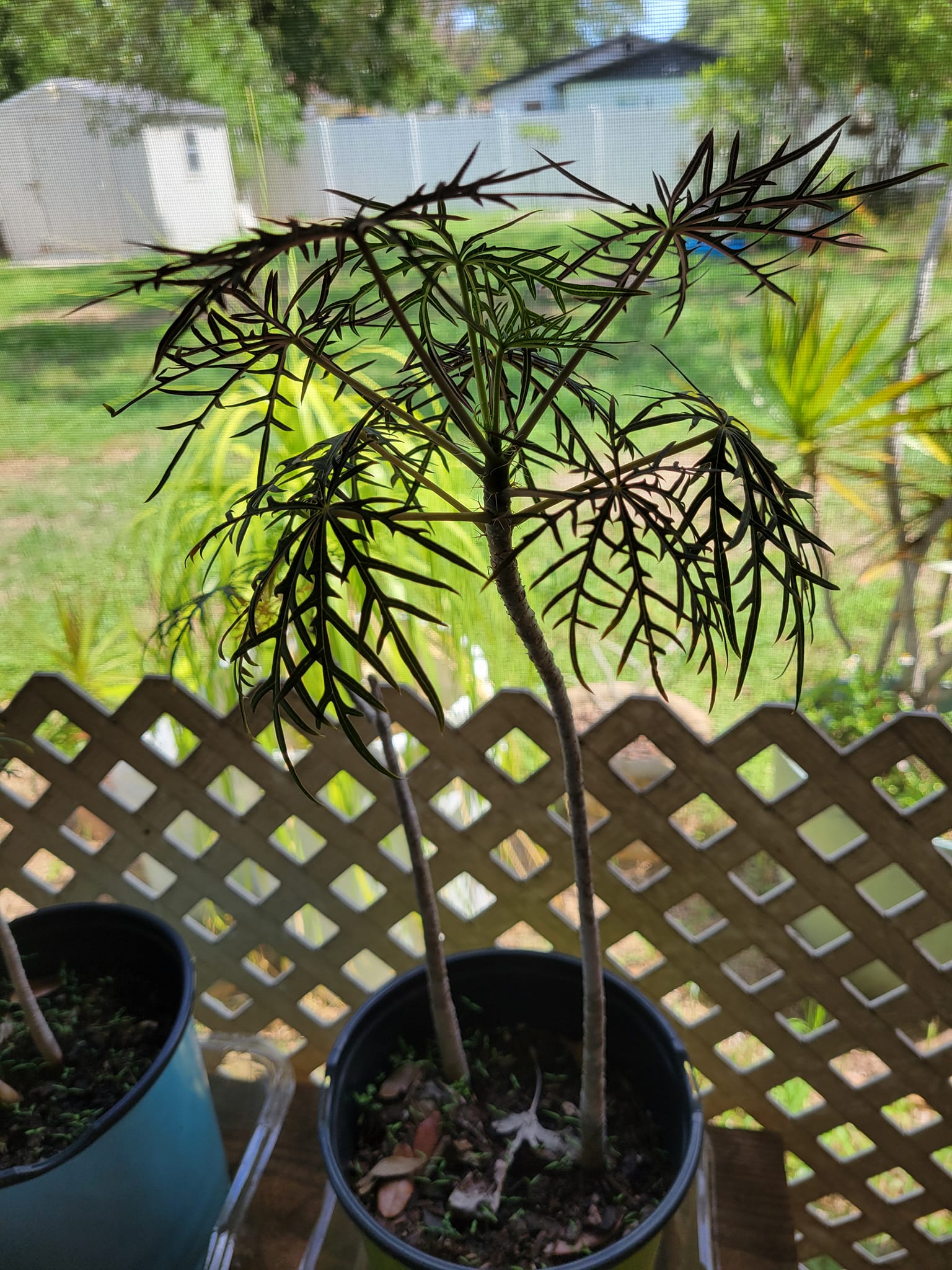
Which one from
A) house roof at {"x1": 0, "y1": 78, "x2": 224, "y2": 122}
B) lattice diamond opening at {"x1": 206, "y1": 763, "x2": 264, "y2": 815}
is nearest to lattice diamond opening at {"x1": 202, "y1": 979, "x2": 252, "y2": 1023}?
lattice diamond opening at {"x1": 206, "y1": 763, "x2": 264, "y2": 815}

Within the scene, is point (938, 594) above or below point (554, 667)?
below

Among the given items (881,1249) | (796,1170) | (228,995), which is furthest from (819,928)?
(228,995)

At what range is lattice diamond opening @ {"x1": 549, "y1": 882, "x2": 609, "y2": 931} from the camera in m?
1.12

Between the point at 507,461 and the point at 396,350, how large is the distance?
582 millimetres

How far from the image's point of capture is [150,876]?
147 cm

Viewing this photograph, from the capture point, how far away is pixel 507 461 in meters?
0.53

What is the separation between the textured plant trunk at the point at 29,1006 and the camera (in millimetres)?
953

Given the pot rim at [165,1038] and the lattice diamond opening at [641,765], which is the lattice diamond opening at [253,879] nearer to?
the pot rim at [165,1038]

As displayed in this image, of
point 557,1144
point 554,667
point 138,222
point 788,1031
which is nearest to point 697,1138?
point 557,1144

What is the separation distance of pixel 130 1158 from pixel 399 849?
57cm

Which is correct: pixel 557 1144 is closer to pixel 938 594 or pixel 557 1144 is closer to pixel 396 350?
pixel 938 594

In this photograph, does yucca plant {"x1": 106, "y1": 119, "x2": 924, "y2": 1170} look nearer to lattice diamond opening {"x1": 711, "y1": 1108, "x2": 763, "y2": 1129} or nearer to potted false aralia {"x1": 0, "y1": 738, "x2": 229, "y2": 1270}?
potted false aralia {"x1": 0, "y1": 738, "x2": 229, "y2": 1270}

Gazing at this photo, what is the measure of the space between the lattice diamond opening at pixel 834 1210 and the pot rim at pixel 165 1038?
2.99ft

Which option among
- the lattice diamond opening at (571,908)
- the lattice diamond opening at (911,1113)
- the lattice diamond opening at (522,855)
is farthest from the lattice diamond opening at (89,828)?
the lattice diamond opening at (911,1113)
